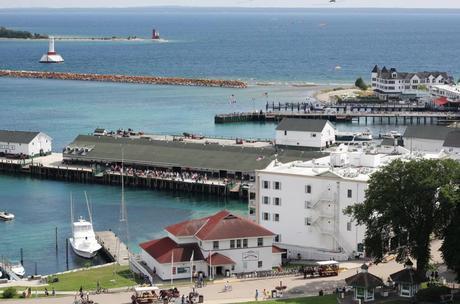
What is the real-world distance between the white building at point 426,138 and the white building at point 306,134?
1088cm

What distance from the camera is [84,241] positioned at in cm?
6762

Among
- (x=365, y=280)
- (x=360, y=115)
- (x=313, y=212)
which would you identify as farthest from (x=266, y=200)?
(x=360, y=115)

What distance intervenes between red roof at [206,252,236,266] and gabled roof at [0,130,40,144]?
50514mm

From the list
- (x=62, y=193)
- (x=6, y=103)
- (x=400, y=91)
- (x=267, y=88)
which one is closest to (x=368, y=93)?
(x=400, y=91)

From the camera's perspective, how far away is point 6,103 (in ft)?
523

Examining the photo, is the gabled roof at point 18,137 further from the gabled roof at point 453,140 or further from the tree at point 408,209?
the tree at point 408,209

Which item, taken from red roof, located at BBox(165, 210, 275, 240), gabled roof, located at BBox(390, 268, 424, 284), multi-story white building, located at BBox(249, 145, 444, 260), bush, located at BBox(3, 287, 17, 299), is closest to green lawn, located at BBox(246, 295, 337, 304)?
gabled roof, located at BBox(390, 268, 424, 284)

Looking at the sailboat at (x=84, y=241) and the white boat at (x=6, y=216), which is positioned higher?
the sailboat at (x=84, y=241)

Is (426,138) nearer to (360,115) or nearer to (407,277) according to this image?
(360,115)

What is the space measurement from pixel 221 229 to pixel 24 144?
5015 centimetres

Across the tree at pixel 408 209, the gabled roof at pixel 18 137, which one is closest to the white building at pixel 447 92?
the gabled roof at pixel 18 137

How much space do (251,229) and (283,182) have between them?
699 cm

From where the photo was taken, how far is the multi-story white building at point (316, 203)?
200ft

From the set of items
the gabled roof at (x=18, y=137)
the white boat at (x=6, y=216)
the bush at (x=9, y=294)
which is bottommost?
the white boat at (x=6, y=216)
